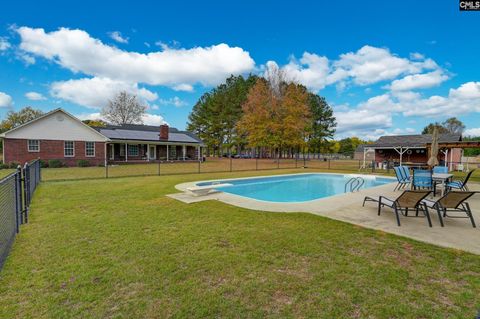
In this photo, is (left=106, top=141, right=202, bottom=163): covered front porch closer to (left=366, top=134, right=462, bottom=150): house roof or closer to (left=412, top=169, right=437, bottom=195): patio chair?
(left=366, top=134, right=462, bottom=150): house roof

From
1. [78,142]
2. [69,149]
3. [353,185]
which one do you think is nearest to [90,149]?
[78,142]

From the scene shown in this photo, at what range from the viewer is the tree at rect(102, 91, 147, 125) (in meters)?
40.9

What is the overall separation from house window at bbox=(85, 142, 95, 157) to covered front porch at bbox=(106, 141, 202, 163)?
81.5 inches

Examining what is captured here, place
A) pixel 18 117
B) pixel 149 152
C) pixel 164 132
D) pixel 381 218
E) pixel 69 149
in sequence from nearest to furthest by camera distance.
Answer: pixel 381 218 < pixel 69 149 < pixel 149 152 < pixel 164 132 < pixel 18 117

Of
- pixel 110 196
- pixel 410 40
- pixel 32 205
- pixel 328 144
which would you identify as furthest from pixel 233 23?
pixel 328 144

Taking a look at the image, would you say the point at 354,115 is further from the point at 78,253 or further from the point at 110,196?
the point at 78,253

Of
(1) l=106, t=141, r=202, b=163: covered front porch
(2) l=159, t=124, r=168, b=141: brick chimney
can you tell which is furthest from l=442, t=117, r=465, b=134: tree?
(2) l=159, t=124, r=168, b=141: brick chimney

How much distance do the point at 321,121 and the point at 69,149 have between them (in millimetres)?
38770

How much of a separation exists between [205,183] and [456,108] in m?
31.0

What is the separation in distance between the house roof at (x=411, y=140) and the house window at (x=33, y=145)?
105 ft

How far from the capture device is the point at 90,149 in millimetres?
23328

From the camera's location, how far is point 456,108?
90.2ft

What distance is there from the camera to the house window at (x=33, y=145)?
20.8 meters

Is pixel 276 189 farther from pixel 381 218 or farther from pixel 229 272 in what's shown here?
pixel 229 272
